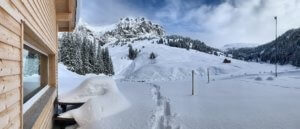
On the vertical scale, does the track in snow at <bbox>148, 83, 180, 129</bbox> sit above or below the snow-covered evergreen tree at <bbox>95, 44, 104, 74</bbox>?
below

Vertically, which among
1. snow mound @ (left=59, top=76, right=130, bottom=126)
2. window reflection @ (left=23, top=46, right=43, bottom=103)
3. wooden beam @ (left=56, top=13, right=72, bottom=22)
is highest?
wooden beam @ (left=56, top=13, right=72, bottom=22)

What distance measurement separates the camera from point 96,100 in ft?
33.1

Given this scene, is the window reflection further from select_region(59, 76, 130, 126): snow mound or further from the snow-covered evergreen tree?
the snow-covered evergreen tree

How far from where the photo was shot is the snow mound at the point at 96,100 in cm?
927

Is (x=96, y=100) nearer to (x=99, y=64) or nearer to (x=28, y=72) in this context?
(x=28, y=72)

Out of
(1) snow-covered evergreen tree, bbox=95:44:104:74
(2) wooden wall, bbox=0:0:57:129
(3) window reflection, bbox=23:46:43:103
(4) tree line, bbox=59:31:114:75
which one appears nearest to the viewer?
(2) wooden wall, bbox=0:0:57:129

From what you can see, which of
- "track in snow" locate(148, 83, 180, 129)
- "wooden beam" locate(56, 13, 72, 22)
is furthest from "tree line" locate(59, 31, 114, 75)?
"track in snow" locate(148, 83, 180, 129)

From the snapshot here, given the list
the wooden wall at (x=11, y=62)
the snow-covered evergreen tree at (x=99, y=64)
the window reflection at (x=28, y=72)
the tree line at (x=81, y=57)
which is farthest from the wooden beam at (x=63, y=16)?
the snow-covered evergreen tree at (x=99, y=64)

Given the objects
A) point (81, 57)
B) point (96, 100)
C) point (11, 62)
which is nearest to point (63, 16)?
point (96, 100)

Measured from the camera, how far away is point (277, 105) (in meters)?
10.8

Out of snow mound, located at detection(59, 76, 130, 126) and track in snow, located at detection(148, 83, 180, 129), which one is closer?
track in snow, located at detection(148, 83, 180, 129)

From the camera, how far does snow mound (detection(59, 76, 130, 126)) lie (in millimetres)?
9266

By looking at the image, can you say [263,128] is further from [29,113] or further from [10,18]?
[10,18]

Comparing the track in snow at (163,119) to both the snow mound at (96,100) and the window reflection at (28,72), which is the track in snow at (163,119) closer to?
the snow mound at (96,100)
